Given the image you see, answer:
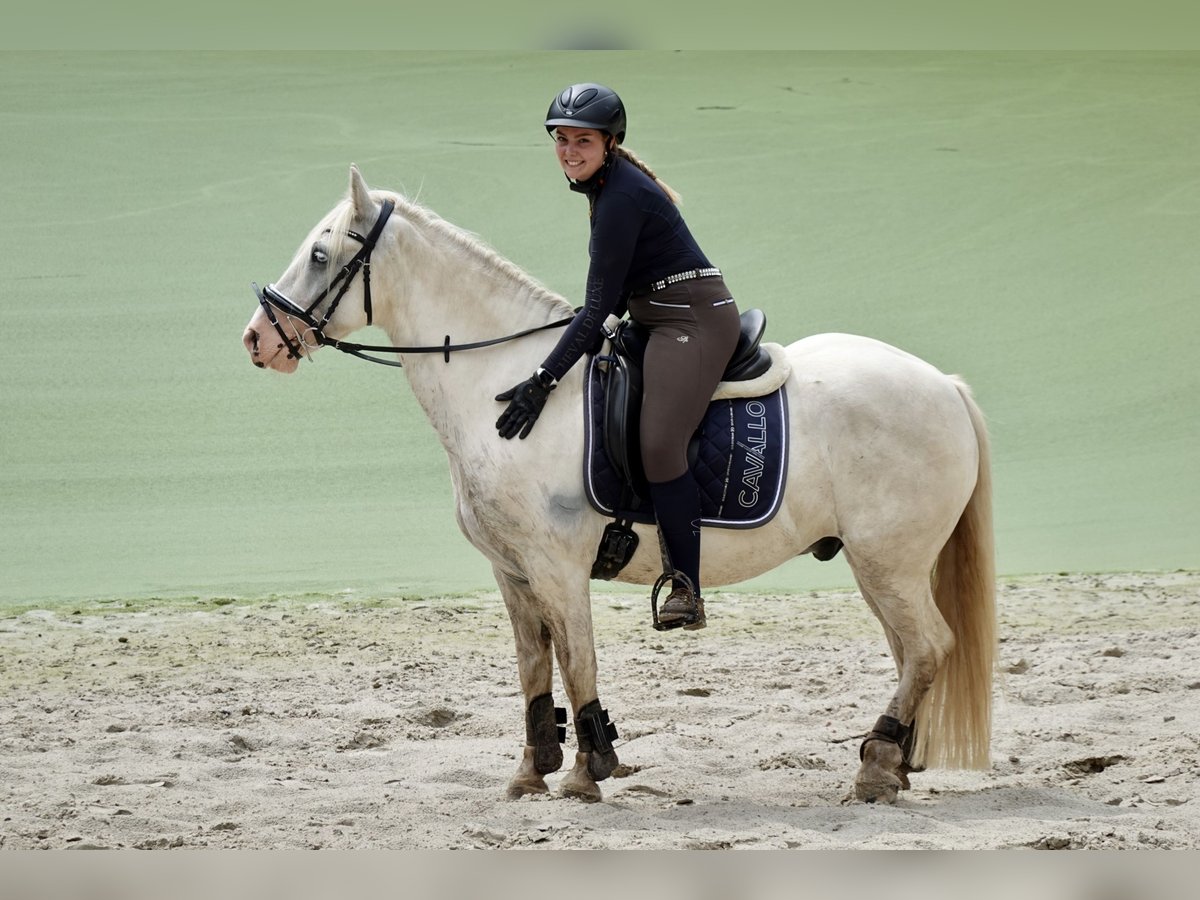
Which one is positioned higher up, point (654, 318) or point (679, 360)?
point (654, 318)

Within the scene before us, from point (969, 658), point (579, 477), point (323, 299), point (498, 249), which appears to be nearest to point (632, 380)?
point (579, 477)

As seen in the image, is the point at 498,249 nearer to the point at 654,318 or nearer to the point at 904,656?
the point at 654,318

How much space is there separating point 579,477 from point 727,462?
0.34m

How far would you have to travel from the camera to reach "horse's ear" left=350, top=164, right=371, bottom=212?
3084mm

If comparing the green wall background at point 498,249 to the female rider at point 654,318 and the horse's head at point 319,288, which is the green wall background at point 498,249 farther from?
the female rider at point 654,318

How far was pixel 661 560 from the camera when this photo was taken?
328cm

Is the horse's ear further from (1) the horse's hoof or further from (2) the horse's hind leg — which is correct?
(1) the horse's hoof

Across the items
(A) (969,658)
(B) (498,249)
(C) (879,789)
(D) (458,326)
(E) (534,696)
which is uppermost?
(B) (498,249)

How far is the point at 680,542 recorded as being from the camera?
315 cm

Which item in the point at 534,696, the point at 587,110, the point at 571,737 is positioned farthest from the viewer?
the point at 571,737

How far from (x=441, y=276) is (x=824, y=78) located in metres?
5.46

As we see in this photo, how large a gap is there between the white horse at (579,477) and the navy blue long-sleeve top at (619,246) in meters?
0.15

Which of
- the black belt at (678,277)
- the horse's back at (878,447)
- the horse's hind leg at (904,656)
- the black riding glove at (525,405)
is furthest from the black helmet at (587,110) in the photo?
the horse's hind leg at (904,656)

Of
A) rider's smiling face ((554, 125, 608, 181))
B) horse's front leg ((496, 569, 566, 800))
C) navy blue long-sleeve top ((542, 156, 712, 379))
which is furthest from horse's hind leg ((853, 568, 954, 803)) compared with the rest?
rider's smiling face ((554, 125, 608, 181))
